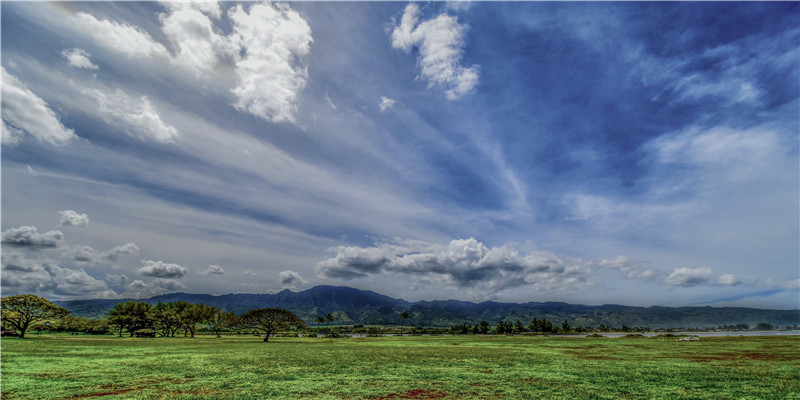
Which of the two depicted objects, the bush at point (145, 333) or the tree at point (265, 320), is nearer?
the bush at point (145, 333)

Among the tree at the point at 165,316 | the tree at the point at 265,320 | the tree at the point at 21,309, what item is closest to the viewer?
the tree at the point at 21,309

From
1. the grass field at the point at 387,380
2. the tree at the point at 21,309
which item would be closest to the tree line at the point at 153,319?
the tree at the point at 21,309

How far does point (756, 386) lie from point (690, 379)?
3.16 meters

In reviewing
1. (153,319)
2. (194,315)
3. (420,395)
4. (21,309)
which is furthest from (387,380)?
(153,319)

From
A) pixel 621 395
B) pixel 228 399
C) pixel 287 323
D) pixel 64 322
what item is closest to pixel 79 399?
pixel 228 399

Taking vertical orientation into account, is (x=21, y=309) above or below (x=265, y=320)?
above

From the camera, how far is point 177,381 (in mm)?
20016

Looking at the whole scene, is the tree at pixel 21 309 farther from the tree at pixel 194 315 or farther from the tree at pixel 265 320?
the tree at pixel 265 320

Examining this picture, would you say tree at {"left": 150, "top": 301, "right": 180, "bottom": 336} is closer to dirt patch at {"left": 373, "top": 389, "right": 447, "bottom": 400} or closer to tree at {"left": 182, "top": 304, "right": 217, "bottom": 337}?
tree at {"left": 182, "top": 304, "right": 217, "bottom": 337}

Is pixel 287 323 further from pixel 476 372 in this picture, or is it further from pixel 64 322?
pixel 476 372

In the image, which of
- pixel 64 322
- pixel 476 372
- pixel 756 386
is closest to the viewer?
pixel 756 386

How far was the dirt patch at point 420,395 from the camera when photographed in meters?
16.8

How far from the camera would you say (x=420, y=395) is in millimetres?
17297

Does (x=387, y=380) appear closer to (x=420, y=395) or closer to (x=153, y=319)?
(x=420, y=395)
